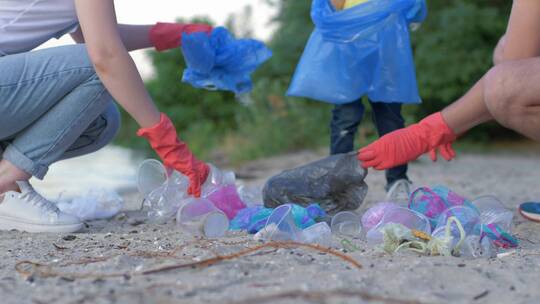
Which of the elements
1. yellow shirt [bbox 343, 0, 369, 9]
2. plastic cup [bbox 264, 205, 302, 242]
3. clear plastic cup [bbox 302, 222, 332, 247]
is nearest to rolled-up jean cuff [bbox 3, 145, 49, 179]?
plastic cup [bbox 264, 205, 302, 242]

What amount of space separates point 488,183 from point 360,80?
1.94 metres

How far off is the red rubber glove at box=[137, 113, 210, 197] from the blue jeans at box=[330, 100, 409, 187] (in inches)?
41.0

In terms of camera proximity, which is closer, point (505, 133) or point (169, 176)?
point (169, 176)

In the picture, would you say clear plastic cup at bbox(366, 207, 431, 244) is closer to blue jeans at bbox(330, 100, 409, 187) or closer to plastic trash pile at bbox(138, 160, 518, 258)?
plastic trash pile at bbox(138, 160, 518, 258)

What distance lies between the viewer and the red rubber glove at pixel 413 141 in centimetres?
261

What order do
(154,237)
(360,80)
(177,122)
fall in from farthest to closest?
1. (177,122)
2. (360,80)
3. (154,237)

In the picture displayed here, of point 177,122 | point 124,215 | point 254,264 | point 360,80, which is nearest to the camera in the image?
point 254,264

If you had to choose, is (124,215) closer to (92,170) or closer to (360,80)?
(360,80)

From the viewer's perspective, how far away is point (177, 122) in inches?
623

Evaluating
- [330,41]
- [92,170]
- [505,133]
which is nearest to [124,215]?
[330,41]

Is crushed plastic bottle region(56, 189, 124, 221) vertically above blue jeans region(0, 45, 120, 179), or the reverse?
blue jeans region(0, 45, 120, 179)

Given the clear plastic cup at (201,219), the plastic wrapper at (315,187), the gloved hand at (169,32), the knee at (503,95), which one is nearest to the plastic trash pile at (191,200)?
the clear plastic cup at (201,219)

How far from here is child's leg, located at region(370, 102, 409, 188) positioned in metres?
3.43

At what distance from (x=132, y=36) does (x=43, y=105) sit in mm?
630
